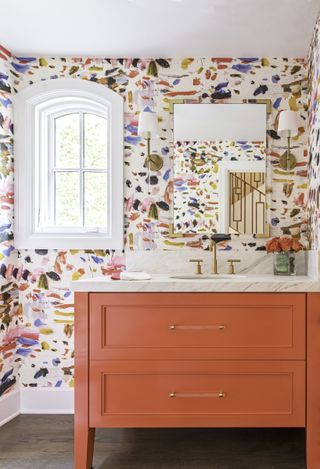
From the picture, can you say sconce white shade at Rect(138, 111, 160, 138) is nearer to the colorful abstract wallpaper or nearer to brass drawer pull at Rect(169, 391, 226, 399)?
the colorful abstract wallpaper

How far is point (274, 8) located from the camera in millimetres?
2246

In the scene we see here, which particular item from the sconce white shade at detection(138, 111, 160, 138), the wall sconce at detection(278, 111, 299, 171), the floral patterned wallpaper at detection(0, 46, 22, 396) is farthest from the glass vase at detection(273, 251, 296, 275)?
the floral patterned wallpaper at detection(0, 46, 22, 396)

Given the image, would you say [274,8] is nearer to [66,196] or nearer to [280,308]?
[280,308]

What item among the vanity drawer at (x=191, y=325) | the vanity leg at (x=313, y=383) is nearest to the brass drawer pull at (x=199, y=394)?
the vanity drawer at (x=191, y=325)

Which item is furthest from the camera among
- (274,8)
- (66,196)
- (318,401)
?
(66,196)

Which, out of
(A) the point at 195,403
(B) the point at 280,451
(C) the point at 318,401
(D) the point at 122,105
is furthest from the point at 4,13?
(B) the point at 280,451

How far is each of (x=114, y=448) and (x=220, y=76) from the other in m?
2.44

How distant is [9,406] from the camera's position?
2.74 m

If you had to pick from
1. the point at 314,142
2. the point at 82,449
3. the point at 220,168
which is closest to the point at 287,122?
the point at 314,142

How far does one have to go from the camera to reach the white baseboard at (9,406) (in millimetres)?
2674

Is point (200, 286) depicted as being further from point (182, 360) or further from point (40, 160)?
point (40, 160)

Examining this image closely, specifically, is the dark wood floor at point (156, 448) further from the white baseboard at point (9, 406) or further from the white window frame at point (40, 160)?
the white window frame at point (40, 160)

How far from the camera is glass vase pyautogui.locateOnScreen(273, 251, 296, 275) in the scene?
262 centimetres

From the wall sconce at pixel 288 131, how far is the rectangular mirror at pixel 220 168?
0.13m
